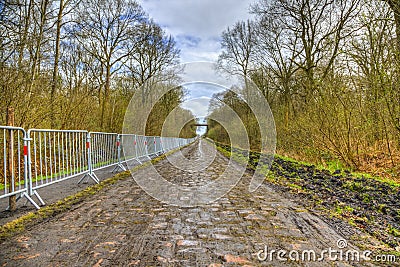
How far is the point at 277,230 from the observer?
3809mm

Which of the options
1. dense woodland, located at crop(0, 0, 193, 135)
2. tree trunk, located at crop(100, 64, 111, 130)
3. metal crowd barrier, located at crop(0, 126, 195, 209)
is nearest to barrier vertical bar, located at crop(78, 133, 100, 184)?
metal crowd barrier, located at crop(0, 126, 195, 209)

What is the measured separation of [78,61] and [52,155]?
8919 millimetres

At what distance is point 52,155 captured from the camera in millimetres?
8406

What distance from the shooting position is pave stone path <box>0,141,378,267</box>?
291cm

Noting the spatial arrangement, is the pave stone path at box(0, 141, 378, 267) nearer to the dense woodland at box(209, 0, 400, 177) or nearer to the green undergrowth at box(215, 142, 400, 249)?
the green undergrowth at box(215, 142, 400, 249)

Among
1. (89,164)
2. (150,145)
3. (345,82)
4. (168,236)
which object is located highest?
(345,82)

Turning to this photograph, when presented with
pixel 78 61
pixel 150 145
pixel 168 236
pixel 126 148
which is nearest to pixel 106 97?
pixel 78 61

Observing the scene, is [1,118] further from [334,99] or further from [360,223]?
[334,99]

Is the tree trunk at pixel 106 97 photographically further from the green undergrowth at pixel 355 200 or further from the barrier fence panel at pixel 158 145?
the green undergrowth at pixel 355 200

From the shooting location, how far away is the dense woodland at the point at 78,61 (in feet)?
27.1

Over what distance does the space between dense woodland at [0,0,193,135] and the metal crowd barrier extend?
117 centimetres

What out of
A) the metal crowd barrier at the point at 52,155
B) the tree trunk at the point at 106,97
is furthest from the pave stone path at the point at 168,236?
the tree trunk at the point at 106,97

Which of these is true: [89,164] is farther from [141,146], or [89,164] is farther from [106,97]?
[106,97]

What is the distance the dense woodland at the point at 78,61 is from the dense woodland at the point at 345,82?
6.18 m
